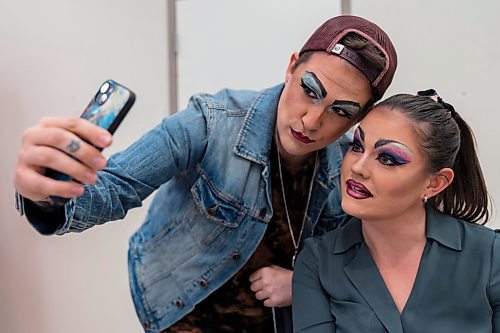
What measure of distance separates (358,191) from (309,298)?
0.73 feet

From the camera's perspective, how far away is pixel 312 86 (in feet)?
3.37

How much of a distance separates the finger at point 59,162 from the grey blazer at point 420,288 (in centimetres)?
54

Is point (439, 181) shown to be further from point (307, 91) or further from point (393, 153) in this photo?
point (307, 91)

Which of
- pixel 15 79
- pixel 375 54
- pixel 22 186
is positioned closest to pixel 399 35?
pixel 375 54

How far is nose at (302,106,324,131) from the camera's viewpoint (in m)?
1.03

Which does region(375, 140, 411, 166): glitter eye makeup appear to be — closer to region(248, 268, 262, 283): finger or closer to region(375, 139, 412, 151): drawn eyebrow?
region(375, 139, 412, 151): drawn eyebrow

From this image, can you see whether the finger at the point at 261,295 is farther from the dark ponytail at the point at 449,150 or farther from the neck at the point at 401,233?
the dark ponytail at the point at 449,150

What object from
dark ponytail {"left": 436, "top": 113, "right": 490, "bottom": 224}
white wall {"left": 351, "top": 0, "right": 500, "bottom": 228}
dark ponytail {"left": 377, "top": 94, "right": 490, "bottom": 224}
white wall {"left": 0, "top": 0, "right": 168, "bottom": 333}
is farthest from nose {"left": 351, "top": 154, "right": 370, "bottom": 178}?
white wall {"left": 0, "top": 0, "right": 168, "bottom": 333}

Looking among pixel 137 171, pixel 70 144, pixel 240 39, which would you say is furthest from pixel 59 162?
pixel 240 39

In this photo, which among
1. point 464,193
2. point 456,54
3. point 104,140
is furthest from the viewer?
point 456,54

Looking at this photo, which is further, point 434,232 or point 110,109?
point 434,232

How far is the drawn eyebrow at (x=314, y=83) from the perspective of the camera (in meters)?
1.02

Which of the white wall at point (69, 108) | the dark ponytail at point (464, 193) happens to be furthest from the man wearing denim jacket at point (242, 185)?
the white wall at point (69, 108)

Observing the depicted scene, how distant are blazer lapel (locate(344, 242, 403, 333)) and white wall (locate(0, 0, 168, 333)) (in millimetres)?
1028
